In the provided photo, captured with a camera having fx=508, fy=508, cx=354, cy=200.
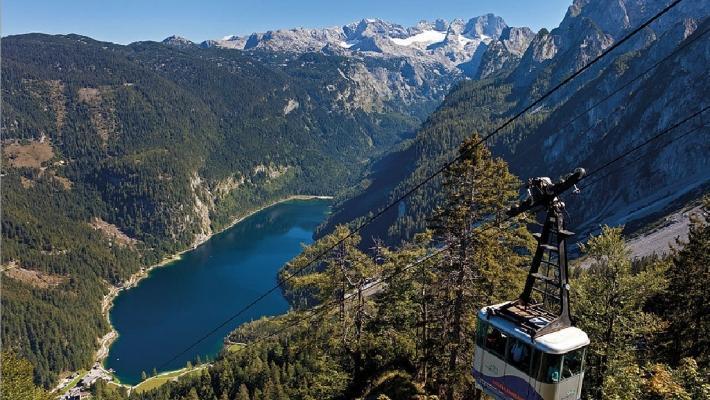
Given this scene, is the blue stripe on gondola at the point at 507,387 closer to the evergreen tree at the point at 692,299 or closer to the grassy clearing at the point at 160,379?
Result: the evergreen tree at the point at 692,299

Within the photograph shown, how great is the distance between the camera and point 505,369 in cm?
1958

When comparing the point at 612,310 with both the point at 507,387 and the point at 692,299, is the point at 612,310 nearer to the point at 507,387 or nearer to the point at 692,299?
the point at 692,299

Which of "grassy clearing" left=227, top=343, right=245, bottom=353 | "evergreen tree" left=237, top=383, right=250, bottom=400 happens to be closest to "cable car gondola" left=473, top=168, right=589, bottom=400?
"evergreen tree" left=237, top=383, right=250, bottom=400

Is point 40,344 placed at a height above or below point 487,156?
below

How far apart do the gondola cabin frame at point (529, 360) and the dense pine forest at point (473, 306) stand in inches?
135

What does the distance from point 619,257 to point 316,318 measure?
23524 mm

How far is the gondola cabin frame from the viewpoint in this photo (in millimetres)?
17891

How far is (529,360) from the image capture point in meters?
18.4

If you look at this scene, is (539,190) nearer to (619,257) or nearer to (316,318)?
(619,257)


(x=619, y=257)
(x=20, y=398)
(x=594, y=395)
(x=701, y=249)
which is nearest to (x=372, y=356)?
(x=594, y=395)

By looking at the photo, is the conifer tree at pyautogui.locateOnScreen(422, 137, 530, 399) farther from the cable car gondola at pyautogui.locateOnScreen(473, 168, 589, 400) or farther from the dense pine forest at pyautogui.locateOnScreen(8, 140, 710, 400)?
the cable car gondola at pyautogui.locateOnScreen(473, 168, 589, 400)

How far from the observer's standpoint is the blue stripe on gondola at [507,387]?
60.6ft

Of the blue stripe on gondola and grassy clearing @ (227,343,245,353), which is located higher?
the blue stripe on gondola

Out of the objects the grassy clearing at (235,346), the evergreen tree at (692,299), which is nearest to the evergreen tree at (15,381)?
the evergreen tree at (692,299)
